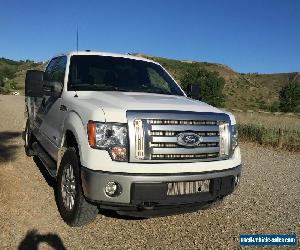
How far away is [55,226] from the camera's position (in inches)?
184

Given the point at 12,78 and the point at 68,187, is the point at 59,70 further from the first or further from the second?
the point at 12,78

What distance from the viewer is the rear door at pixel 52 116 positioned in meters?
5.40

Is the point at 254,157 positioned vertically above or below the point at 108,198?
below

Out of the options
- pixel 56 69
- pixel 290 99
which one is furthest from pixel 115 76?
pixel 290 99

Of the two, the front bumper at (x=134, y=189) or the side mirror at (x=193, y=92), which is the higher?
the side mirror at (x=193, y=92)

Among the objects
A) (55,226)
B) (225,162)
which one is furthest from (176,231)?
(55,226)

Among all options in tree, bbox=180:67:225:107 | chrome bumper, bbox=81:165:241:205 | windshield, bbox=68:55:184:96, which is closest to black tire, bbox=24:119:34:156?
windshield, bbox=68:55:184:96

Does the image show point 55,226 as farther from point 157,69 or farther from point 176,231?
point 157,69

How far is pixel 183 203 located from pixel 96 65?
2549 millimetres

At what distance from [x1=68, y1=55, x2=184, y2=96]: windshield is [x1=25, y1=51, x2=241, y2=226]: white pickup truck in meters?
0.16

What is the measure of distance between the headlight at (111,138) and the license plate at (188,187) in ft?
1.93

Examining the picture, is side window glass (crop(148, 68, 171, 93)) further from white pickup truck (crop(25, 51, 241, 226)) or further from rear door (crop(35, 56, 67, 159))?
rear door (crop(35, 56, 67, 159))

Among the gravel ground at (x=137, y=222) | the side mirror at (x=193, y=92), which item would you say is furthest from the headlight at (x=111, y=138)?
the side mirror at (x=193, y=92)

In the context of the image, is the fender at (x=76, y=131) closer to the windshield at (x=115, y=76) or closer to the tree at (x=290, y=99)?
the windshield at (x=115, y=76)
